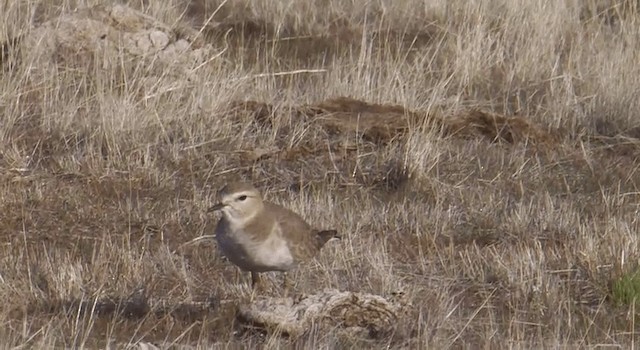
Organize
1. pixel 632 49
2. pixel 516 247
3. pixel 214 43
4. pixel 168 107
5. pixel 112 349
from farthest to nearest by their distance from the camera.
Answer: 1. pixel 214 43
2. pixel 632 49
3. pixel 168 107
4. pixel 516 247
5. pixel 112 349

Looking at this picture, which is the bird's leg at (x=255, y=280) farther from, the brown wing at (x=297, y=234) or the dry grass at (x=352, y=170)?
the brown wing at (x=297, y=234)

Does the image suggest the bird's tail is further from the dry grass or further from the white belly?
the white belly

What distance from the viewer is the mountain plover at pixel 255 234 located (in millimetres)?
6094

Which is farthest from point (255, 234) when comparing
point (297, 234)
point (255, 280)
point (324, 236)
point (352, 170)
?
point (352, 170)

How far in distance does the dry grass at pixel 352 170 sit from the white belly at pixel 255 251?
292 millimetres

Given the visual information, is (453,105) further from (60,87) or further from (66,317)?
(66,317)

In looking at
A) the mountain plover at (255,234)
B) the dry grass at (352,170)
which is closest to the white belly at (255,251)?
the mountain plover at (255,234)

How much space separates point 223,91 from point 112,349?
13.2ft

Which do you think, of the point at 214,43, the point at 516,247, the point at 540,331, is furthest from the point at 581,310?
the point at 214,43

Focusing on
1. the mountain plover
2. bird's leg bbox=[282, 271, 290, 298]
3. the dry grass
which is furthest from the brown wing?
the dry grass

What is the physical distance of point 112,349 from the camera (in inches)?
228

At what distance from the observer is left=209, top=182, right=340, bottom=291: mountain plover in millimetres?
6094

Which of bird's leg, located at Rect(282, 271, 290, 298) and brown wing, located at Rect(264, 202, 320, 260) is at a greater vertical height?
brown wing, located at Rect(264, 202, 320, 260)

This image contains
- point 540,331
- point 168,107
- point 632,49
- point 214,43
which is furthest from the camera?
point 214,43
